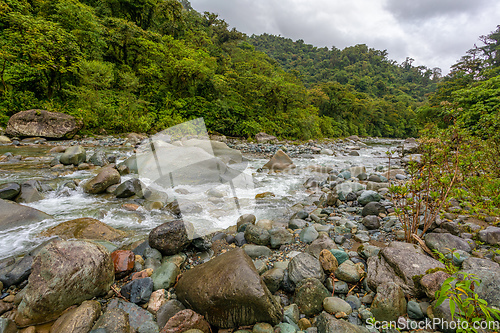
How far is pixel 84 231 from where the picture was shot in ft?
Answer: 10.8

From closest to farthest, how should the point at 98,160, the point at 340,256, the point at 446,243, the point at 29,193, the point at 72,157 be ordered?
the point at 446,243 → the point at 340,256 → the point at 29,193 → the point at 72,157 → the point at 98,160

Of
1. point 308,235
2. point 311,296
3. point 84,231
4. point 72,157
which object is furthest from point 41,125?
point 311,296

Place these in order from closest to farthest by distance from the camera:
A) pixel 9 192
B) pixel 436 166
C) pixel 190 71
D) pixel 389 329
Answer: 1. pixel 389 329
2. pixel 436 166
3. pixel 9 192
4. pixel 190 71

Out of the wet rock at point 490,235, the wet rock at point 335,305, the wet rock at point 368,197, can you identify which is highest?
the wet rock at point 490,235

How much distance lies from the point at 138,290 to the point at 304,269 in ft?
6.23

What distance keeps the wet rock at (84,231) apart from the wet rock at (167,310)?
2006 millimetres

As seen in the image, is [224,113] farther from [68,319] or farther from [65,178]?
[68,319]

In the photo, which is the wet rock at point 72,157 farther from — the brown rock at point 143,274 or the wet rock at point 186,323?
the wet rock at point 186,323

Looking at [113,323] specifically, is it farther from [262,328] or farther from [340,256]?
[340,256]

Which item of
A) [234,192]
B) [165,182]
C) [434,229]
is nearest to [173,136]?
[165,182]

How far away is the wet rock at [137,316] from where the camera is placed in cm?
182

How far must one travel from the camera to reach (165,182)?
21.4 feet

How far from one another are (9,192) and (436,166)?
7975mm

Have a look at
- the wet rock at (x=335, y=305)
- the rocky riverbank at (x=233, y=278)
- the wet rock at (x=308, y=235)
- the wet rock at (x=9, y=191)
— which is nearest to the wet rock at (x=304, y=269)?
the rocky riverbank at (x=233, y=278)
